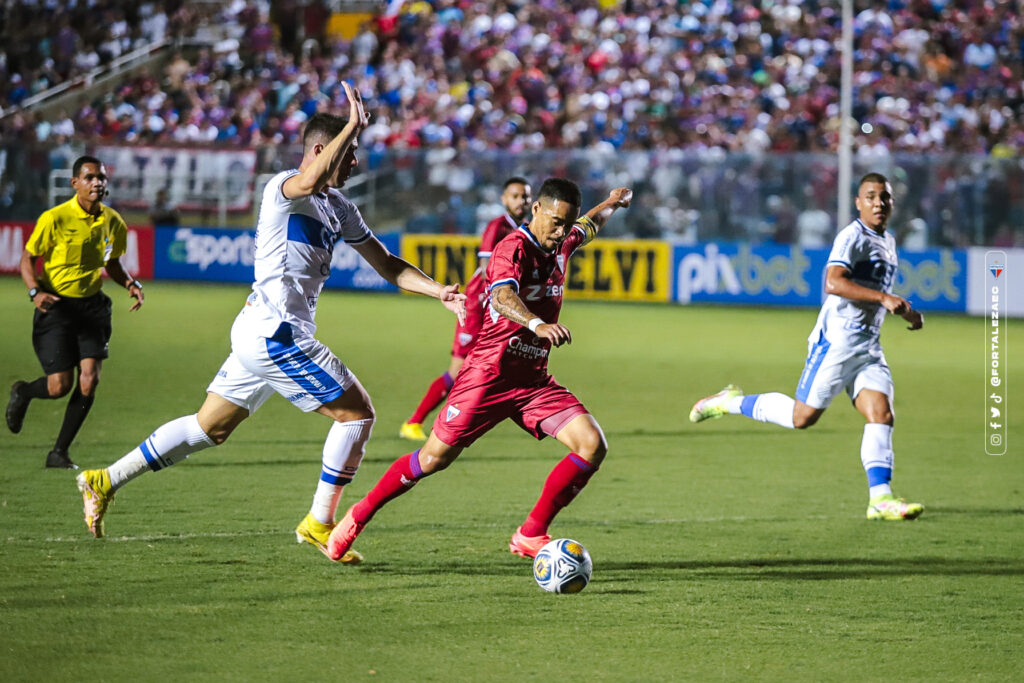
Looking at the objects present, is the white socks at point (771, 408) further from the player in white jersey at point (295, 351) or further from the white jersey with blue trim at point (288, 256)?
the white jersey with blue trim at point (288, 256)

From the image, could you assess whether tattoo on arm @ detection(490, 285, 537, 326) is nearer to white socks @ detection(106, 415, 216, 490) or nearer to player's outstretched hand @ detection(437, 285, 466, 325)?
player's outstretched hand @ detection(437, 285, 466, 325)

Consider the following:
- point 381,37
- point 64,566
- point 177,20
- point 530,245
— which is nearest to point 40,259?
point 64,566

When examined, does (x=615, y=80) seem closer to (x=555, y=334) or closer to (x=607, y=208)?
(x=607, y=208)

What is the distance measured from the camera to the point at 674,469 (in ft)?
32.0

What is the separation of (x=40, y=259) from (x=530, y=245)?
14.0 ft

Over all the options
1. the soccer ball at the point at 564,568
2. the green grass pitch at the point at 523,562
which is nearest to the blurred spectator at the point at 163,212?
the green grass pitch at the point at 523,562

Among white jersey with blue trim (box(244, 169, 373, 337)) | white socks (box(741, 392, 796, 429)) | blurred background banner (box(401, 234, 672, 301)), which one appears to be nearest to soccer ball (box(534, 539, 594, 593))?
white jersey with blue trim (box(244, 169, 373, 337))

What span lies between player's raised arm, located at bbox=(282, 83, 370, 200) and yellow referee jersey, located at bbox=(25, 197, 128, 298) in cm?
348

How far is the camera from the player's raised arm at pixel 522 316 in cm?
589

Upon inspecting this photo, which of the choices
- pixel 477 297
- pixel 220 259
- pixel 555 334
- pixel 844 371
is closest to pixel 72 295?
pixel 477 297

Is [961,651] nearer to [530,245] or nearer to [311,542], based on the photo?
[530,245]

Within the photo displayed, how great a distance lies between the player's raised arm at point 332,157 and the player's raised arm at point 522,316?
909 mm

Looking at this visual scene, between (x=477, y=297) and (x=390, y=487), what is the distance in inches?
165

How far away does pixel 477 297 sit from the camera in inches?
420
